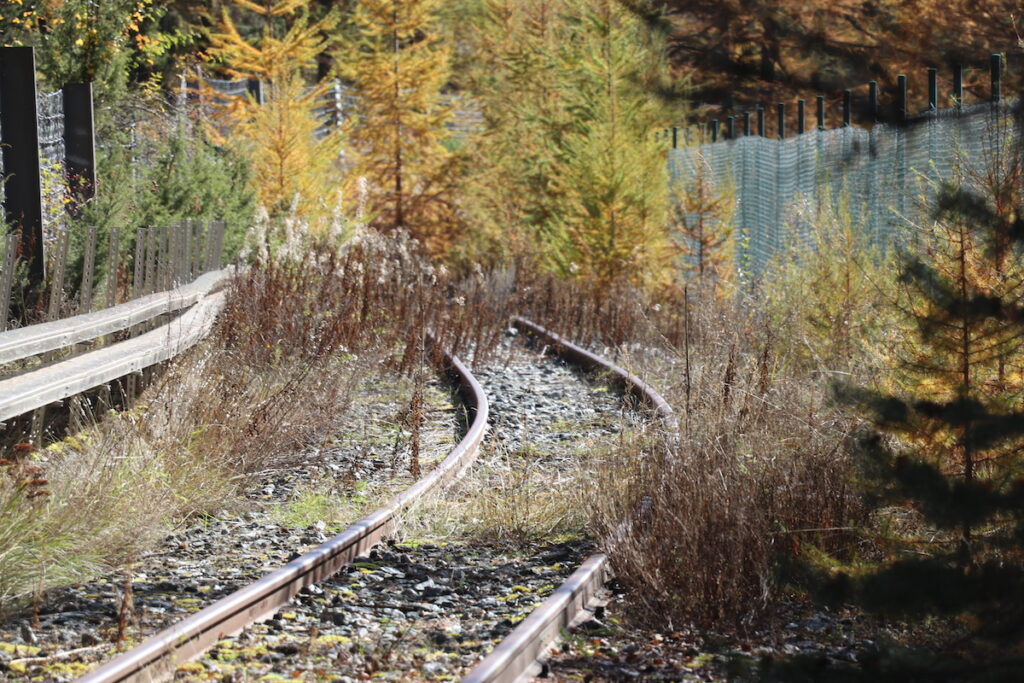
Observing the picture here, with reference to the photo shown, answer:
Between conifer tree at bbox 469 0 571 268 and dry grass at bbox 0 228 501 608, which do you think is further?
conifer tree at bbox 469 0 571 268

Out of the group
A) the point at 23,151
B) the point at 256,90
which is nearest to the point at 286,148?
the point at 256,90

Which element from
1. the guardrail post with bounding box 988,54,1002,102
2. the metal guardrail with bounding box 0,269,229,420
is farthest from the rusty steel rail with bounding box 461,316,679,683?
the metal guardrail with bounding box 0,269,229,420

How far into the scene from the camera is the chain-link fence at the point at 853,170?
154 inches

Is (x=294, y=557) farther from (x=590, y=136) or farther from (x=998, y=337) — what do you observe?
(x=590, y=136)

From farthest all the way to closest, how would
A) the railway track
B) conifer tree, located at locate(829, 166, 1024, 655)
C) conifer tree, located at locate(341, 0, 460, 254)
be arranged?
conifer tree, located at locate(341, 0, 460, 254) → the railway track → conifer tree, located at locate(829, 166, 1024, 655)

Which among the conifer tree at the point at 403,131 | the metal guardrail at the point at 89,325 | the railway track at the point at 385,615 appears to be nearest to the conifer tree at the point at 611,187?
the conifer tree at the point at 403,131

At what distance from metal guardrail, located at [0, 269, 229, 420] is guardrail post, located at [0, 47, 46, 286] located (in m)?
1.15

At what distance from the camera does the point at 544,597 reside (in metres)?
5.61

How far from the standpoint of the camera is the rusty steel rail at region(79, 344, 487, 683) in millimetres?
4258

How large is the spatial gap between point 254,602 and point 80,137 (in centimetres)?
768

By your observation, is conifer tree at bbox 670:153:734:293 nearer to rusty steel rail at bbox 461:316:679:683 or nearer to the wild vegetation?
the wild vegetation

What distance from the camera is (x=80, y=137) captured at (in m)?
11.6

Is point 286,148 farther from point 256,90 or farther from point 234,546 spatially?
point 234,546

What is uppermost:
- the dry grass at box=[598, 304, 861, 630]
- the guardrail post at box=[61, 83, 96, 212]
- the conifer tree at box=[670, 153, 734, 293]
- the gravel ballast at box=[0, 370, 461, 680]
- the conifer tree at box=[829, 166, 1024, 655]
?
the guardrail post at box=[61, 83, 96, 212]
